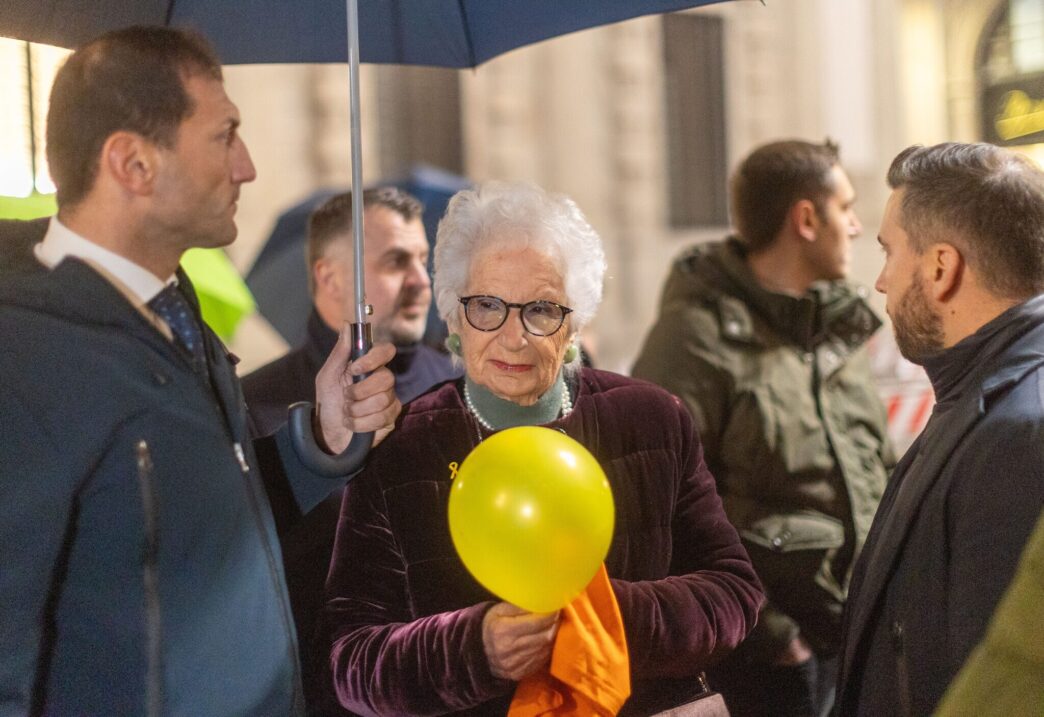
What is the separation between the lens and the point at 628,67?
42.8ft

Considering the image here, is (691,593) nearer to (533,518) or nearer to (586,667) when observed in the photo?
(586,667)

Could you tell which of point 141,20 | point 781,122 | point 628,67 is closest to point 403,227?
point 141,20

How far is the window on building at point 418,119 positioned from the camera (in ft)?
38.2

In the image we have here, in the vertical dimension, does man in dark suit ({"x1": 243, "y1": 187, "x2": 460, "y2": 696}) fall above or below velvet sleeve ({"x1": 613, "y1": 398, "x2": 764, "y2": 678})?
above

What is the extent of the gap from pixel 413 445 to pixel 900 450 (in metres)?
7.19

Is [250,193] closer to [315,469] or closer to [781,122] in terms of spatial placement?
[781,122]

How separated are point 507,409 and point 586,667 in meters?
0.56

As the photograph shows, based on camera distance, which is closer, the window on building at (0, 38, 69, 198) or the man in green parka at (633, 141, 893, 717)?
the window on building at (0, 38, 69, 198)

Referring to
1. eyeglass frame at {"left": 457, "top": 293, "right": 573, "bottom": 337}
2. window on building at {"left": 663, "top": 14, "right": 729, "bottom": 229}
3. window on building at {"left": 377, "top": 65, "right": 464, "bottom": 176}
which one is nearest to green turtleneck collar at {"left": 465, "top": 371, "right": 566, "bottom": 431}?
eyeglass frame at {"left": 457, "top": 293, "right": 573, "bottom": 337}

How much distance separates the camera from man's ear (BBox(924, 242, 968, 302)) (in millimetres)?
2443

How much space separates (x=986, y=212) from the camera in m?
2.42

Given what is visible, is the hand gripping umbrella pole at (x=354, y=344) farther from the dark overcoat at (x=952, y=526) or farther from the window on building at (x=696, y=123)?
the window on building at (x=696, y=123)

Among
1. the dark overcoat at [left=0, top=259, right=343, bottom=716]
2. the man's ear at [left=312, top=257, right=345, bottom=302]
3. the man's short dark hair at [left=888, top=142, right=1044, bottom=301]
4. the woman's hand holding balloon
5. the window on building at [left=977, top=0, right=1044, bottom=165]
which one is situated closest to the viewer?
the dark overcoat at [left=0, top=259, right=343, bottom=716]

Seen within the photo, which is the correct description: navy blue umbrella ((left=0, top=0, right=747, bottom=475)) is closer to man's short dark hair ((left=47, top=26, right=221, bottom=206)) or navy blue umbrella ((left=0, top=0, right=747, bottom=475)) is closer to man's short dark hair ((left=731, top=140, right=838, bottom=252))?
man's short dark hair ((left=47, top=26, right=221, bottom=206))
